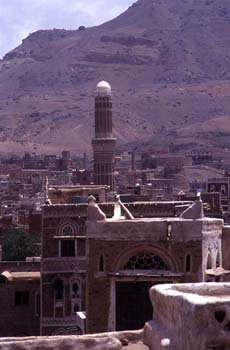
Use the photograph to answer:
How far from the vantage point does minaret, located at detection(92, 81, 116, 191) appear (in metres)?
58.3

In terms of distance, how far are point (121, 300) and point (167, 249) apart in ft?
2.51

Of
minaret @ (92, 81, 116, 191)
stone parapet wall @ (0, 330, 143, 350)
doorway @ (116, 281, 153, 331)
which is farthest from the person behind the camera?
minaret @ (92, 81, 116, 191)

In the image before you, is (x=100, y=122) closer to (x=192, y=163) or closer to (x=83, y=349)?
(x=83, y=349)

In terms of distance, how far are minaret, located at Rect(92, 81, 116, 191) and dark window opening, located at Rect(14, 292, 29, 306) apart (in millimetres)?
28903

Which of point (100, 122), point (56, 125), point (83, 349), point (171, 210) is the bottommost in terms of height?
point (83, 349)

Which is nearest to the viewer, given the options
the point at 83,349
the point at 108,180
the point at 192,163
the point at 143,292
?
the point at 83,349

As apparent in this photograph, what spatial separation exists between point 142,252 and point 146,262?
14 centimetres

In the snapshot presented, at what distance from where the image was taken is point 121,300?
13.7 meters

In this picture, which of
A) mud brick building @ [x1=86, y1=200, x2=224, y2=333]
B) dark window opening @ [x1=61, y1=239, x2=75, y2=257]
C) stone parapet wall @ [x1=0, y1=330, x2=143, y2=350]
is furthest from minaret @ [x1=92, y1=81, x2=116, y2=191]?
stone parapet wall @ [x1=0, y1=330, x2=143, y2=350]

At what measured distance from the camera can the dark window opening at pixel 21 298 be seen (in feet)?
94.3

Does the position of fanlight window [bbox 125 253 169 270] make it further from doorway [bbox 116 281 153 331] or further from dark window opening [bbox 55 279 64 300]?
dark window opening [bbox 55 279 64 300]

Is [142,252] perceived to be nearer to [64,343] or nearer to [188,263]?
[188,263]

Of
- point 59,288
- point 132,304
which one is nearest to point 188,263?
point 132,304

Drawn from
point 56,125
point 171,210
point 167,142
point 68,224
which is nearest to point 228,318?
point 171,210
